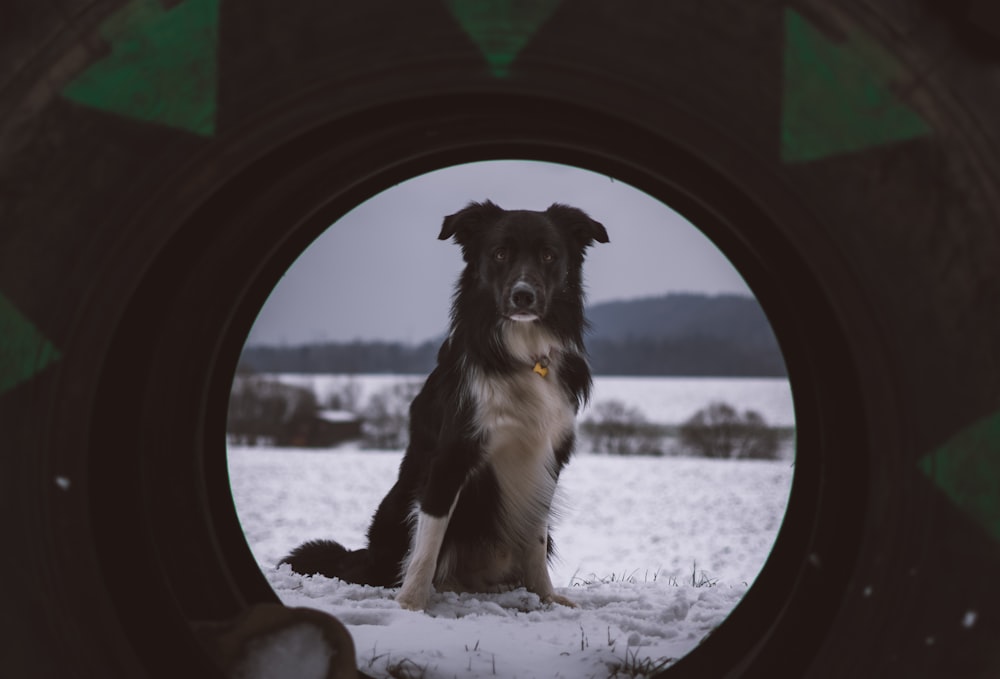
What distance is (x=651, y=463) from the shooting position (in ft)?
43.4

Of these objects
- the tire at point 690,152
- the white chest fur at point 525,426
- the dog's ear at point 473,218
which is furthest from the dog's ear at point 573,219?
the tire at point 690,152

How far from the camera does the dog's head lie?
3.69 meters

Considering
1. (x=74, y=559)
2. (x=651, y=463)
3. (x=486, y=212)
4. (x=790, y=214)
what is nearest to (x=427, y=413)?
(x=486, y=212)

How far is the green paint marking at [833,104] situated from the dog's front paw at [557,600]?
266cm

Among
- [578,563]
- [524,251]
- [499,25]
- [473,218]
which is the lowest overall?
[578,563]

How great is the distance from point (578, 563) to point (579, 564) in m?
0.65

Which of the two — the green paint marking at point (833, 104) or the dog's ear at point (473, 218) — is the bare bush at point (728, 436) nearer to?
the dog's ear at point (473, 218)

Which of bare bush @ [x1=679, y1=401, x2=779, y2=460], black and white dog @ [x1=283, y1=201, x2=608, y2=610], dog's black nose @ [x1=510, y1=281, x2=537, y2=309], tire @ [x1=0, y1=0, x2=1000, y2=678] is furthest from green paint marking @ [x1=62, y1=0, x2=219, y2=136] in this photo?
bare bush @ [x1=679, y1=401, x2=779, y2=460]

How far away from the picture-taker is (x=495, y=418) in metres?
3.59

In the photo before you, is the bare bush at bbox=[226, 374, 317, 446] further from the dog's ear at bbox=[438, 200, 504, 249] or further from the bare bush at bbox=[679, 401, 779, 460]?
the dog's ear at bbox=[438, 200, 504, 249]

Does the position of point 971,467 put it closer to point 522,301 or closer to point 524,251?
point 522,301

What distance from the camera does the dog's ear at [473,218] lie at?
149 inches

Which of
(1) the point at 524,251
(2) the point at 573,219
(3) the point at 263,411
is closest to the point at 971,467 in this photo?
(1) the point at 524,251

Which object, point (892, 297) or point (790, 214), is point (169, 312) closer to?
point (790, 214)
